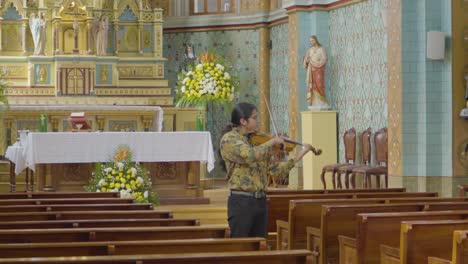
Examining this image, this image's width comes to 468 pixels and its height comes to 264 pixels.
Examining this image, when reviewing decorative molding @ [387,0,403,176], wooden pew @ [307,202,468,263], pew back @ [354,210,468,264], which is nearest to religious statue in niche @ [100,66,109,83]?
decorative molding @ [387,0,403,176]

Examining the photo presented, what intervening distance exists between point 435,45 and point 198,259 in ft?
28.7

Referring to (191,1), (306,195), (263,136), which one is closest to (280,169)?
(263,136)

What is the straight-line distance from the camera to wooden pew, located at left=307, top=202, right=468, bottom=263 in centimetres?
742

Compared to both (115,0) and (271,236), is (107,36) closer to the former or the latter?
(115,0)

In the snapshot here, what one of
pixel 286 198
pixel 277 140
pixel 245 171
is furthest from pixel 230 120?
pixel 286 198

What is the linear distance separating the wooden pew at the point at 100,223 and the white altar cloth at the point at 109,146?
6218 mm

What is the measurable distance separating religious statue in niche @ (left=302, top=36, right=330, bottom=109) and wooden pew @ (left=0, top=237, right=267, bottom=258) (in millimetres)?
11922

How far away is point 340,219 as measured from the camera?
294 inches

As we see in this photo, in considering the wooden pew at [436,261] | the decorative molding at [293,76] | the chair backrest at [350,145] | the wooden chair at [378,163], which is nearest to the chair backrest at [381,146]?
the wooden chair at [378,163]

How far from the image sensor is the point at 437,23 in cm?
1277

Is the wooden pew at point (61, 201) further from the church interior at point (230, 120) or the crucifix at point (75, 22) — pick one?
the crucifix at point (75, 22)

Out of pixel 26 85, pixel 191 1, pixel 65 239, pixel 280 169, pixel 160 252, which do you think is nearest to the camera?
pixel 160 252

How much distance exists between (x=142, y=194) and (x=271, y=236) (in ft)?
9.09

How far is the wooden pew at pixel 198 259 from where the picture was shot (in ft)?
13.7
